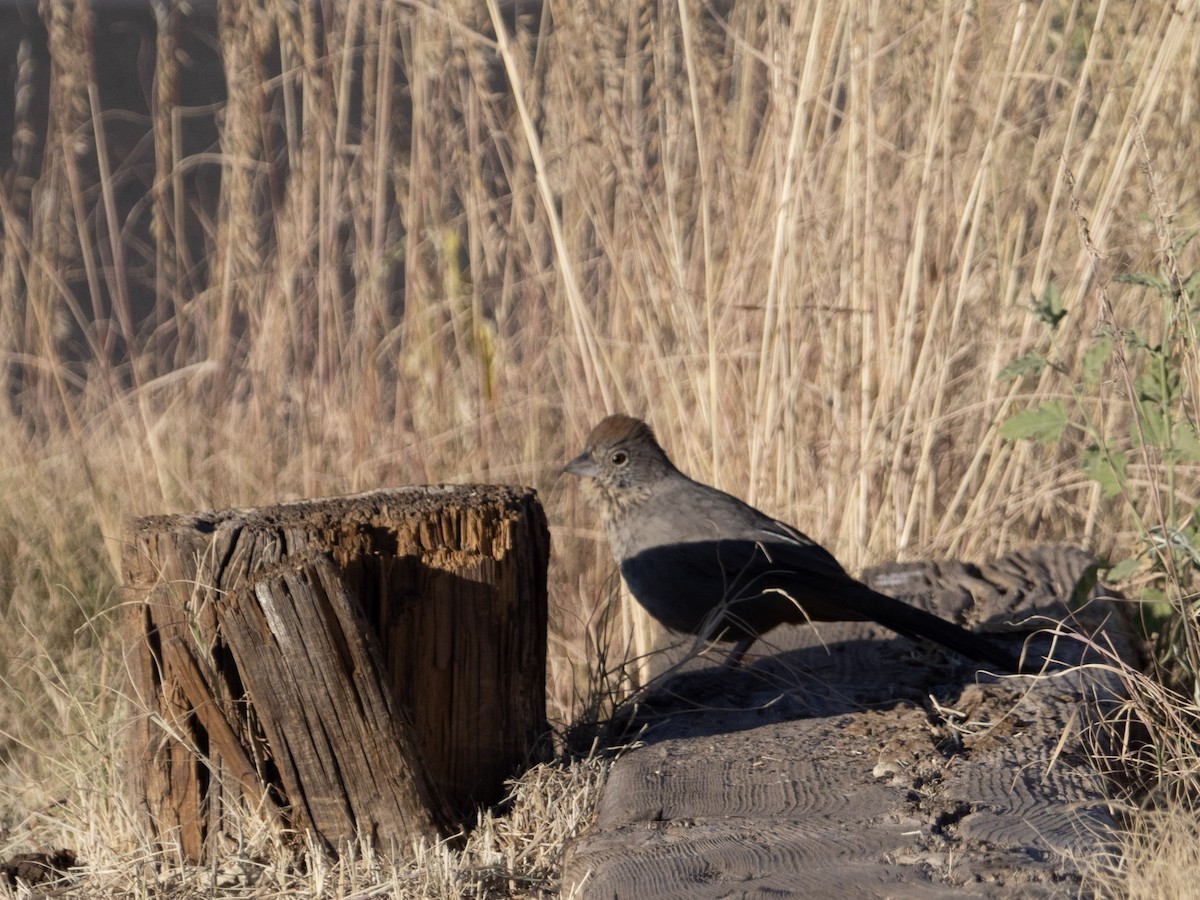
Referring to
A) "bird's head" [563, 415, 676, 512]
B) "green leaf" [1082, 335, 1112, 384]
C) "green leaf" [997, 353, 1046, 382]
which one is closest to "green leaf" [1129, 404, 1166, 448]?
"green leaf" [1082, 335, 1112, 384]

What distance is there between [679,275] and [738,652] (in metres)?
1.20

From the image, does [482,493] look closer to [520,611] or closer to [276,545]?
[520,611]

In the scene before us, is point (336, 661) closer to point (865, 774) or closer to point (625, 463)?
point (865, 774)

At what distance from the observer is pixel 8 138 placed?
32.8 ft

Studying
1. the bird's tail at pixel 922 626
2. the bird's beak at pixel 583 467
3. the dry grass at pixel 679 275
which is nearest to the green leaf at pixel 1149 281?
the dry grass at pixel 679 275

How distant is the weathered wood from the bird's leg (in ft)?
0.17

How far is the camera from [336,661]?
8.36 feet

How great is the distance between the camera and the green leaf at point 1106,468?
3.26 meters

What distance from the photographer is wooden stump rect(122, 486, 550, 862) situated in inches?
101

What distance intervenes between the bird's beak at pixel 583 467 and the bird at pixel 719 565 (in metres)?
0.06

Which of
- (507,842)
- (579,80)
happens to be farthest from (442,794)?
(579,80)

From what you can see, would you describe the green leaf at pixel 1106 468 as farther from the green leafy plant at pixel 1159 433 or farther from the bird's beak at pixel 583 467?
the bird's beak at pixel 583 467

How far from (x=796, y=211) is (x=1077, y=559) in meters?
1.23

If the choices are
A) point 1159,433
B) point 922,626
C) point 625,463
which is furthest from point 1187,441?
point 625,463
